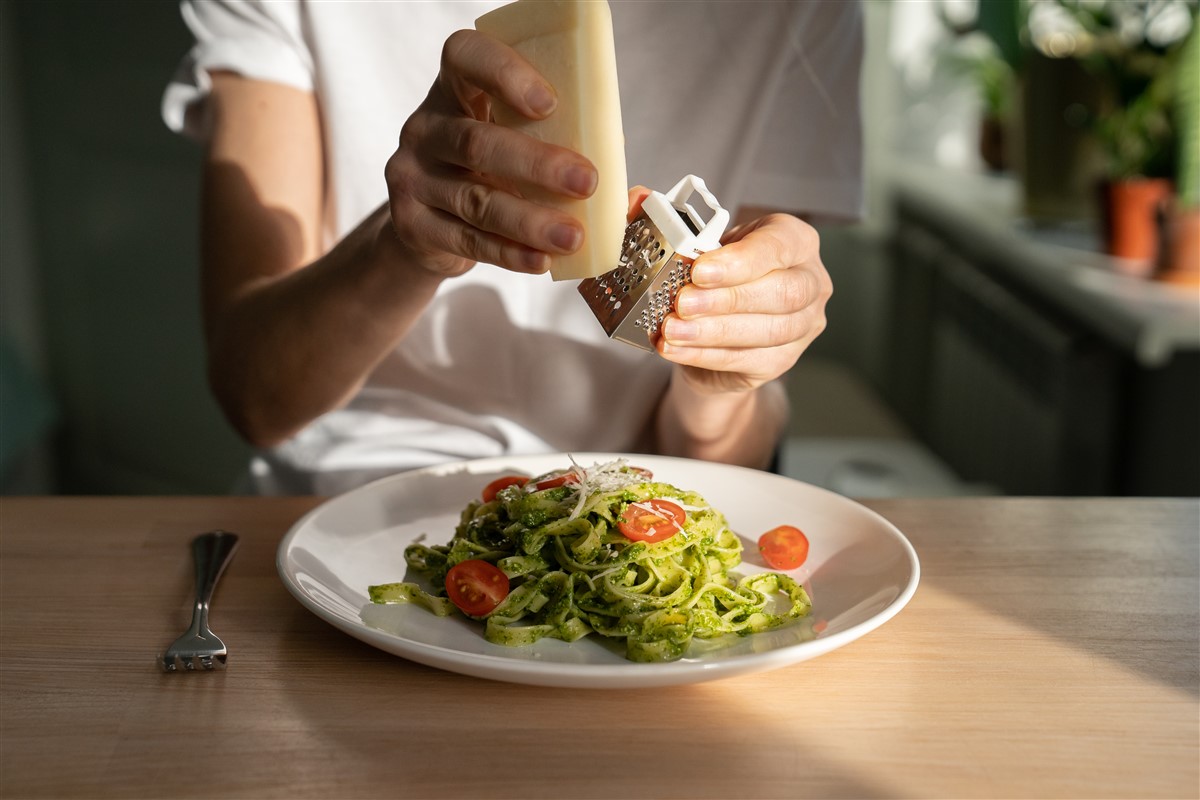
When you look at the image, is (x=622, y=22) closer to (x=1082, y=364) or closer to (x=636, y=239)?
(x=636, y=239)

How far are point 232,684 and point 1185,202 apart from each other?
246 centimetres

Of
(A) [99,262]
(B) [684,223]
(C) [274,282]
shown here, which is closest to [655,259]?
(B) [684,223]

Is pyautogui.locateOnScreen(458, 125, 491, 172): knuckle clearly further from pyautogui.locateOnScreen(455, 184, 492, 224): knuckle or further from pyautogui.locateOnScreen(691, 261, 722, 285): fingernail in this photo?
pyautogui.locateOnScreen(691, 261, 722, 285): fingernail

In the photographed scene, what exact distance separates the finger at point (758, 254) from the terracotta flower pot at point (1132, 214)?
1.95m

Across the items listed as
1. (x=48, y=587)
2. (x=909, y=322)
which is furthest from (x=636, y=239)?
(x=909, y=322)

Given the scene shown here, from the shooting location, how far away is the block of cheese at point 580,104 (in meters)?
0.80

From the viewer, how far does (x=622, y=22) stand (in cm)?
157

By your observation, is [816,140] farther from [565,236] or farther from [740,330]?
[565,236]

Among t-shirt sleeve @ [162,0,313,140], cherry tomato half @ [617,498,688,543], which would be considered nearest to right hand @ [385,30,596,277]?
cherry tomato half @ [617,498,688,543]

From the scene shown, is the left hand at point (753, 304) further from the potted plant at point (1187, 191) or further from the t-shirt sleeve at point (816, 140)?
the potted plant at point (1187, 191)

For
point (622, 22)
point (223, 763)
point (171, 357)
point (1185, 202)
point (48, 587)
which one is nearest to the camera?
point (223, 763)

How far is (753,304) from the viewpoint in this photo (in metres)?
0.97

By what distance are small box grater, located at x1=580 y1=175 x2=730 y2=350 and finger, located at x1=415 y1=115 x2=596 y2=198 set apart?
0.31 ft

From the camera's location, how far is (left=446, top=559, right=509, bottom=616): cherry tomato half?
0.88 metres
